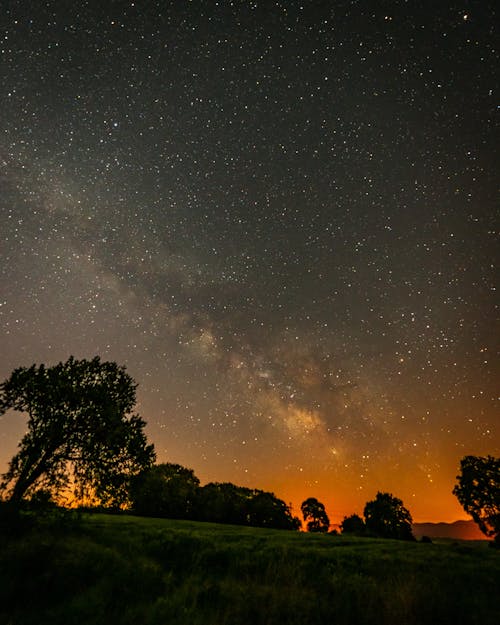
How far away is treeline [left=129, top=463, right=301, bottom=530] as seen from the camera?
66.5 m

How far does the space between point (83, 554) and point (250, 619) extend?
279 inches

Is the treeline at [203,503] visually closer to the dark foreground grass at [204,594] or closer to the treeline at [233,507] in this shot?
the treeline at [233,507]

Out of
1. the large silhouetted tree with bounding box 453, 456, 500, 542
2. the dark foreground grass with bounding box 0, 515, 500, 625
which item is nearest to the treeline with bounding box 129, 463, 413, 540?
the large silhouetted tree with bounding box 453, 456, 500, 542

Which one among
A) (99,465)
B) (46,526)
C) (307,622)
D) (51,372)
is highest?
(51,372)

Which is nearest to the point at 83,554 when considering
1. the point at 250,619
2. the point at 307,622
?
the point at 250,619

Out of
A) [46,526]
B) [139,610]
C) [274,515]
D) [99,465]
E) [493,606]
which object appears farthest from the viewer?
[274,515]

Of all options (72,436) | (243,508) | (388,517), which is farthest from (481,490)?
(72,436)

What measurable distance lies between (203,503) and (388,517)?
141ft

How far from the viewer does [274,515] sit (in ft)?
259

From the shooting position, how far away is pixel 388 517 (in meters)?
75.7

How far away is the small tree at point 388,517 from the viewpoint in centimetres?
7388

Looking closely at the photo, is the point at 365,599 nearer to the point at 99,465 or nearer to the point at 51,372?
the point at 99,465

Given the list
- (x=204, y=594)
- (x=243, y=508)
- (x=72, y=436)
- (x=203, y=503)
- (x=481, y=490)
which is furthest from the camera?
(x=243, y=508)

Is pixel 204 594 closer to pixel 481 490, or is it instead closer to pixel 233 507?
pixel 481 490
